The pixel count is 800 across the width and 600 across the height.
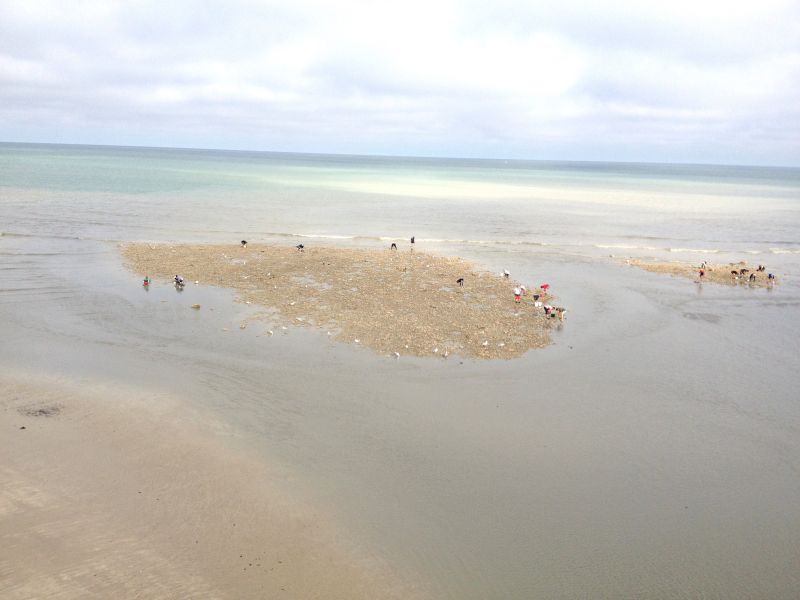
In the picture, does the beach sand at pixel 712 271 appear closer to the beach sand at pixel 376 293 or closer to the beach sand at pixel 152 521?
the beach sand at pixel 376 293

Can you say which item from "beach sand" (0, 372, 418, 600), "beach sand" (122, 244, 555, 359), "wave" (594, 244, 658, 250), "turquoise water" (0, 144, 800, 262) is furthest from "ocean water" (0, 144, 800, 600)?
"turquoise water" (0, 144, 800, 262)

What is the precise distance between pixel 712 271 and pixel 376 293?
23248 mm

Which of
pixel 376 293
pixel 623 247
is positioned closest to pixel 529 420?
pixel 376 293

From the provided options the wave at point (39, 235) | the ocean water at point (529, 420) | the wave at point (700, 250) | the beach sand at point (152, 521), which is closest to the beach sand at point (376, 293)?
the ocean water at point (529, 420)

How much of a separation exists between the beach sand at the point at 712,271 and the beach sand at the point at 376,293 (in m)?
12.4

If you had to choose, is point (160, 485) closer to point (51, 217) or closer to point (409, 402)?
point (409, 402)

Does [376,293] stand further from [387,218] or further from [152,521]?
[387,218]

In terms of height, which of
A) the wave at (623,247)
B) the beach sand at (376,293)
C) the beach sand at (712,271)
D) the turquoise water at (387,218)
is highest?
the turquoise water at (387,218)

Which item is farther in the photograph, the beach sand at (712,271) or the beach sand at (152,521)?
the beach sand at (712,271)

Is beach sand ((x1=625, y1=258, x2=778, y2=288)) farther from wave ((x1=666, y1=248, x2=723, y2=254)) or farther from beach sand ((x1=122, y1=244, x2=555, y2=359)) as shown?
beach sand ((x1=122, y1=244, x2=555, y2=359))

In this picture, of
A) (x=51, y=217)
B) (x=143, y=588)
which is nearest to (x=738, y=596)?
(x=143, y=588)

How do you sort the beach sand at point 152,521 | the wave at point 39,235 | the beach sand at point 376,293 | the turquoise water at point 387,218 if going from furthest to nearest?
1. the turquoise water at point 387,218
2. the wave at point 39,235
3. the beach sand at point 376,293
4. the beach sand at point 152,521

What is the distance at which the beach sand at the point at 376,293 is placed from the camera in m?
21.0

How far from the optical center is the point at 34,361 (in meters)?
17.6
